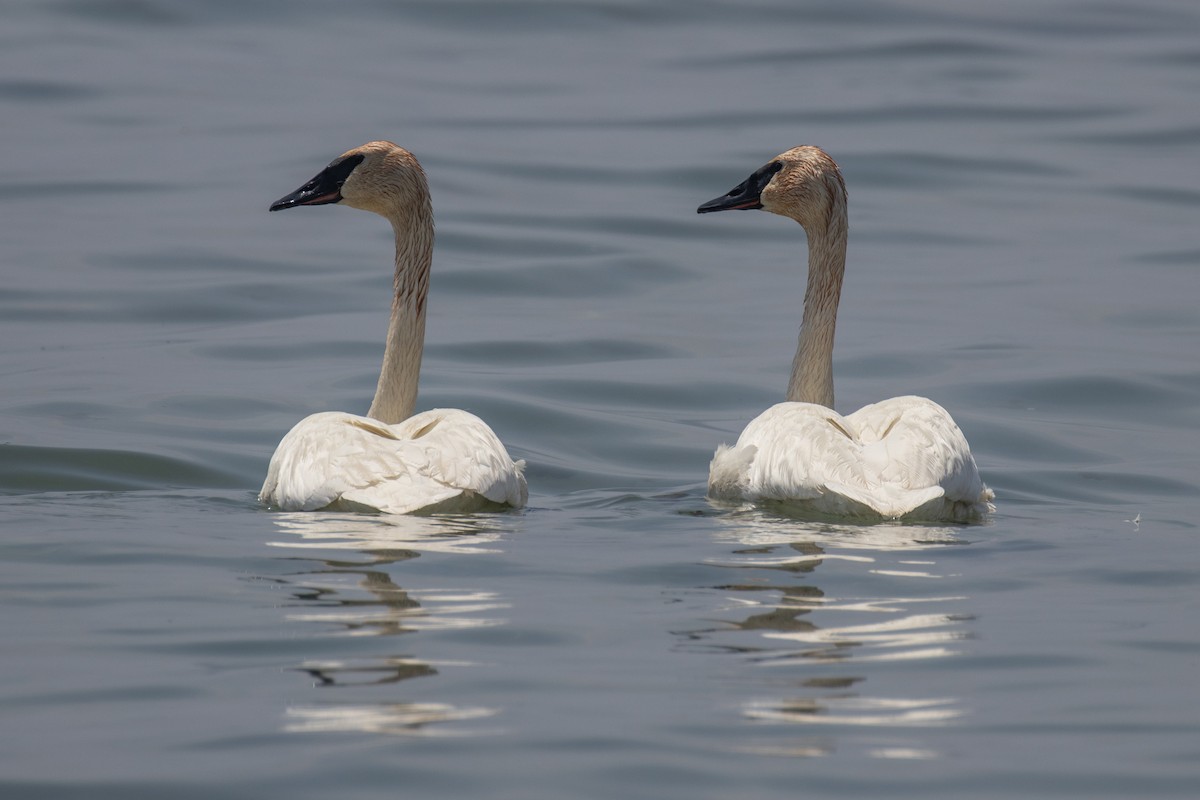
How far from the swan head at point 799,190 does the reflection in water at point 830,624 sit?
245 centimetres

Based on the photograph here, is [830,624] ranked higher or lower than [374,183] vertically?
lower

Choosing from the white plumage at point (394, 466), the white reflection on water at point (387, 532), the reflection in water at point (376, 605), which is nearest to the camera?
the reflection in water at point (376, 605)

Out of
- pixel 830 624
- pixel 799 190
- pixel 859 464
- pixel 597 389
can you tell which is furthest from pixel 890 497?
pixel 597 389

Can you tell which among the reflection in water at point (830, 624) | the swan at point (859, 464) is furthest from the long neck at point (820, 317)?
the reflection in water at point (830, 624)

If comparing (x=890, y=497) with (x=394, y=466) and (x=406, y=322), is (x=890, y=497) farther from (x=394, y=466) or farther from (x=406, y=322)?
(x=406, y=322)

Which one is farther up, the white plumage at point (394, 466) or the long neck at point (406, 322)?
the long neck at point (406, 322)

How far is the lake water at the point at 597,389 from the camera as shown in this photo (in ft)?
19.8

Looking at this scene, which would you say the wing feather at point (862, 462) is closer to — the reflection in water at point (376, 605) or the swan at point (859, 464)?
the swan at point (859, 464)

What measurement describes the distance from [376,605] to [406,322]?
3.89m

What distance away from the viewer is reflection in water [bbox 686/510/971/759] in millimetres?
6086

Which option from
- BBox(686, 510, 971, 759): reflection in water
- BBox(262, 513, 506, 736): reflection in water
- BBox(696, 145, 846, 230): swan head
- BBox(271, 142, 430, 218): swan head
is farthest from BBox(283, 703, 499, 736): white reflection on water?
BBox(696, 145, 846, 230): swan head

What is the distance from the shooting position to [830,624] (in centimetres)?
719

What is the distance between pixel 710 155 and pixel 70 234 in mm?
8061

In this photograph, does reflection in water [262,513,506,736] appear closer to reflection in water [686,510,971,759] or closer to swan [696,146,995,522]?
reflection in water [686,510,971,759]
